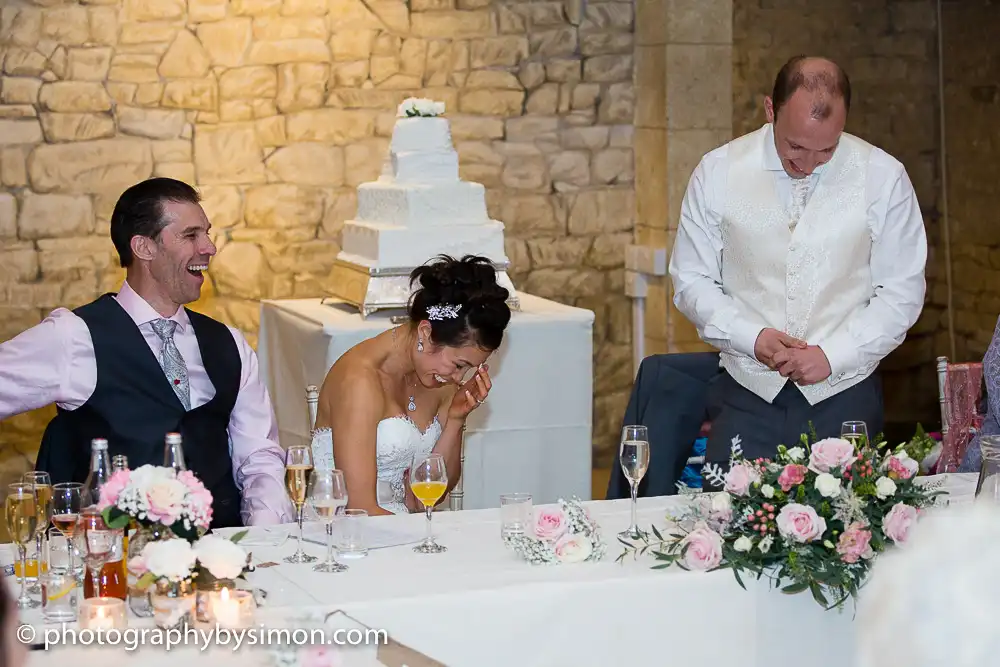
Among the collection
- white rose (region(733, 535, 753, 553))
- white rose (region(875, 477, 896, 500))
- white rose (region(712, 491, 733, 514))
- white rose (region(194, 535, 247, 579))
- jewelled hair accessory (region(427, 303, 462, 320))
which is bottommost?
white rose (region(733, 535, 753, 553))

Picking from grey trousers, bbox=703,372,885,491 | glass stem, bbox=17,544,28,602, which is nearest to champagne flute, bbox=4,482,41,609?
glass stem, bbox=17,544,28,602

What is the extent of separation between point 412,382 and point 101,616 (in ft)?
5.59

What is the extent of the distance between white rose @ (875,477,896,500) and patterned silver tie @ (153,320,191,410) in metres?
1.84

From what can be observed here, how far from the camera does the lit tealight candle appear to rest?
2059 millimetres

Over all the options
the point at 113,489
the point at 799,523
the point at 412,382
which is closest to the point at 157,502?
the point at 113,489

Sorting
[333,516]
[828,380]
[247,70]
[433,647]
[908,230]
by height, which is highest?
[247,70]

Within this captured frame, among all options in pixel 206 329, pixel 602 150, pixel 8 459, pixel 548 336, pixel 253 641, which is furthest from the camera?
pixel 602 150

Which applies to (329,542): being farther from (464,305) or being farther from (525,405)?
(525,405)

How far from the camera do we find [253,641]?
205cm

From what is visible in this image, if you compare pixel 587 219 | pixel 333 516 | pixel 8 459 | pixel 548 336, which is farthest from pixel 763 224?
pixel 8 459

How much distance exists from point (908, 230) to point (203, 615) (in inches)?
94.1

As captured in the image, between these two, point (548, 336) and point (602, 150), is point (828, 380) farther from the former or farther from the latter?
point (602, 150)

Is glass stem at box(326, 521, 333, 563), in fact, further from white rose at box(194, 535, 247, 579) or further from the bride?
the bride

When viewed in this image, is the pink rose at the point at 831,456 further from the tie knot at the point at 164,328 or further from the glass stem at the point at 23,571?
the tie knot at the point at 164,328
